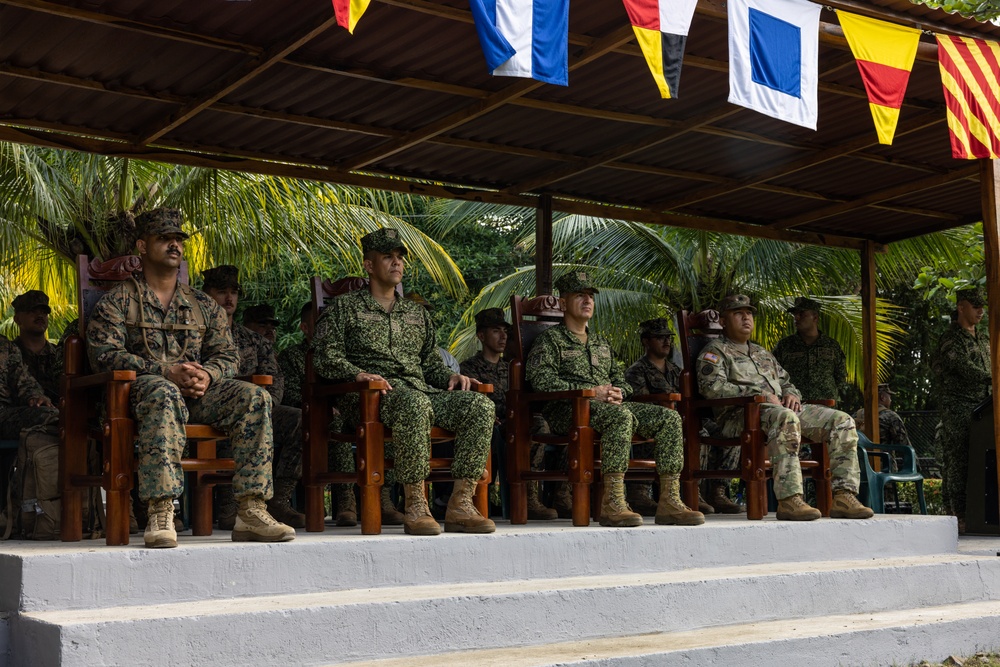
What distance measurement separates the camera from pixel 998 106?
715cm

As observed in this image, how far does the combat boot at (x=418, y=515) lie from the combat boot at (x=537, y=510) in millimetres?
2039

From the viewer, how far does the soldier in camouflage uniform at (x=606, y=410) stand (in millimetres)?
6895

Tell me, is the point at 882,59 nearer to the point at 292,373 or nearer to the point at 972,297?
the point at 972,297

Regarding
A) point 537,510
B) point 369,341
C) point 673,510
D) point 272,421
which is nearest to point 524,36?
point 369,341

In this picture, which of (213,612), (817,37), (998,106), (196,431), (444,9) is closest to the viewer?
(213,612)

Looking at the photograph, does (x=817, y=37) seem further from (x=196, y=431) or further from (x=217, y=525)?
(x=217, y=525)

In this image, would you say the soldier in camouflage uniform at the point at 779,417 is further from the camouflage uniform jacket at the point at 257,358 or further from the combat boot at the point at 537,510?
the camouflage uniform jacket at the point at 257,358

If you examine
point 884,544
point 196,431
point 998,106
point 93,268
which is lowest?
point 884,544

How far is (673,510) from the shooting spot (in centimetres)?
693

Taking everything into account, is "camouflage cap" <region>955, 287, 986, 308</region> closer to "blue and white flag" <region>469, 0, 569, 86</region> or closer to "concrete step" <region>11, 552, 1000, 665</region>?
"concrete step" <region>11, 552, 1000, 665</region>

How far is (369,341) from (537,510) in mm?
2069

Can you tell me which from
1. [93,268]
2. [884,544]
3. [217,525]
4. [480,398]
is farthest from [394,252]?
[884,544]

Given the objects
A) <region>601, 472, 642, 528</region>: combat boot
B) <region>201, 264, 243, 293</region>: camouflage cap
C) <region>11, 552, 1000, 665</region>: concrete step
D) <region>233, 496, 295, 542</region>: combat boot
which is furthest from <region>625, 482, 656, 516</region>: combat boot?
<region>233, 496, 295, 542</region>: combat boot

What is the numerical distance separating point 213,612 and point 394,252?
276 centimetres
